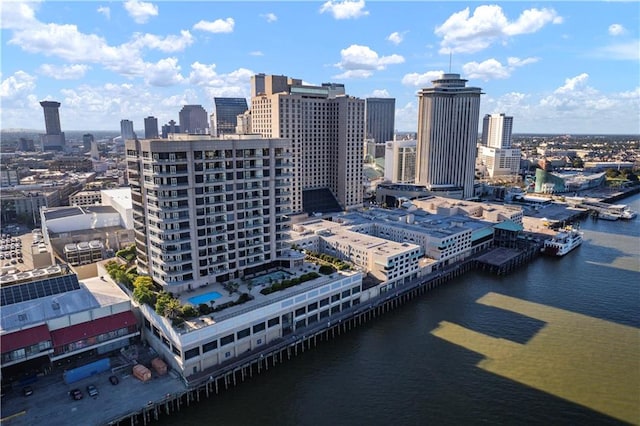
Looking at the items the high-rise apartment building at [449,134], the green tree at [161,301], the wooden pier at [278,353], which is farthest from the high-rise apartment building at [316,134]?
the green tree at [161,301]

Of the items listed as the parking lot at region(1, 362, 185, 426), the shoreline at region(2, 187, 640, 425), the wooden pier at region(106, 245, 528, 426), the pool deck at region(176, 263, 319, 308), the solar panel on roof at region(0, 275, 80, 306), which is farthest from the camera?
the pool deck at region(176, 263, 319, 308)

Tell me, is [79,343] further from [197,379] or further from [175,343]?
[197,379]

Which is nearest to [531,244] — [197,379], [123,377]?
[197,379]

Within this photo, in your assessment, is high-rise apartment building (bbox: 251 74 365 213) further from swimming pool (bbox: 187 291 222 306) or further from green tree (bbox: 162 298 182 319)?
green tree (bbox: 162 298 182 319)

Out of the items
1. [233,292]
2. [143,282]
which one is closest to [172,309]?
[233,292]

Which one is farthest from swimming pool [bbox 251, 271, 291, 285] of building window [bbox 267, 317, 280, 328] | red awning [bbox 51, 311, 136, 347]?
red awning [bbox 51, 311, 136, 347]

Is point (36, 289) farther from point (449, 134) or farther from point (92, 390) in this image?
point (449, 134)
